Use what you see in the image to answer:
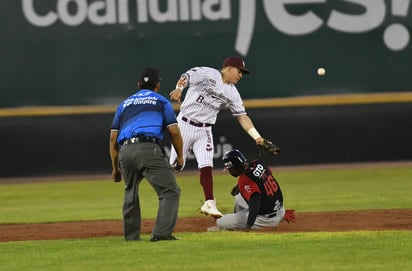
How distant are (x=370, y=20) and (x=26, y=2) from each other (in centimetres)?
618

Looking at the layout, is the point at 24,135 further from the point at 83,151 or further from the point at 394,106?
the point at 394,106

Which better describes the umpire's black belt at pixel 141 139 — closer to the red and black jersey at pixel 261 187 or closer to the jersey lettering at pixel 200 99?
the red and black jersey at pixel 261 187

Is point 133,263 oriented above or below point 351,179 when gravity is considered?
above

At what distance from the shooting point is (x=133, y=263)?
26.2 ft

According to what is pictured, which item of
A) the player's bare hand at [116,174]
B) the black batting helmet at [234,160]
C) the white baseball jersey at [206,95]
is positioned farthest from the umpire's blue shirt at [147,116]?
the white baseball jersey at [206,95]

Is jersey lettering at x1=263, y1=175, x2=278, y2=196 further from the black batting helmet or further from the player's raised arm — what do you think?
the player's raised arm

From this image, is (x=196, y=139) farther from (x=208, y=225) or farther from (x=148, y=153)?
(x=148, y=153)

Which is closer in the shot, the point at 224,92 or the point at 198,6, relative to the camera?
the point at 224,92

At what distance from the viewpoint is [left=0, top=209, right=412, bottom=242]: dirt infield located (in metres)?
10.9

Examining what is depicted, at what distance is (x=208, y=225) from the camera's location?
37.9 ft

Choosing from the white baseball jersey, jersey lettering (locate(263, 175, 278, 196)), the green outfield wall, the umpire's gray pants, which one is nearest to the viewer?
the umpire's gray pants

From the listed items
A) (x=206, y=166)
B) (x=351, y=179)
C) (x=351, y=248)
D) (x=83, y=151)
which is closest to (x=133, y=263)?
(x=351, y=248)

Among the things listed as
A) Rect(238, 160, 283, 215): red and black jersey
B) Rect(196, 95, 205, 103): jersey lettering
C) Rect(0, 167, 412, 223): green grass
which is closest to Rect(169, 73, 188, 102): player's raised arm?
Rect(196, 95, 205, 103): jersey lettering

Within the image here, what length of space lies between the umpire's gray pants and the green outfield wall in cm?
1005
